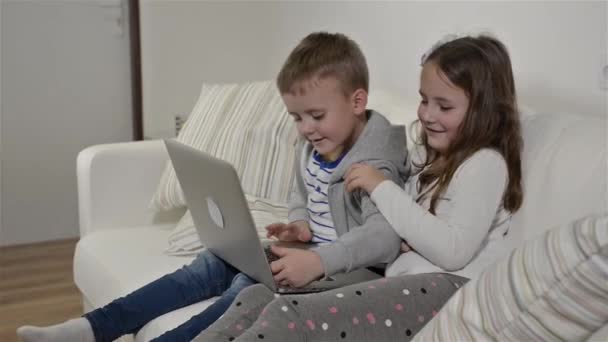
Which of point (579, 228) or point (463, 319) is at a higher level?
point (579, 228)

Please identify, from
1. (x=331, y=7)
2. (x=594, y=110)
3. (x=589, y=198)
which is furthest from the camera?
(x=331, y=7)

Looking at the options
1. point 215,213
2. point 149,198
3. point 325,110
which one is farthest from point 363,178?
point 149,198

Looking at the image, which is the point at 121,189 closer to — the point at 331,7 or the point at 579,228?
the point at 331,7

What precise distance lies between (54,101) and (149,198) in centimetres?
138

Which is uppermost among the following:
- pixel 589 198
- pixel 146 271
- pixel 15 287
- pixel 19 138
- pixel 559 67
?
pixel 559 67

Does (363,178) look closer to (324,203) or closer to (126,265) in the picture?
(324,203)

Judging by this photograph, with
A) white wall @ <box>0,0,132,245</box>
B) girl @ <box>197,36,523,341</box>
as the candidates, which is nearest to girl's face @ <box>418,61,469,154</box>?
girl @ <box>197,36,523,341</box>

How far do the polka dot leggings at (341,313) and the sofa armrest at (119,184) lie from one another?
0.98 meters

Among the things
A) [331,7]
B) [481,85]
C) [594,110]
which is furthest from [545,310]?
[331,7]

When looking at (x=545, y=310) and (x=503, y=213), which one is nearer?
(x=545, y=310)

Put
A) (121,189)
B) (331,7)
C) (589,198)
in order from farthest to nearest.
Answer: (331,7), (121,189), (589,198)

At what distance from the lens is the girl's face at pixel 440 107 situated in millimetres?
1367

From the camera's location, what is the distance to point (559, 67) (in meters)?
1.74

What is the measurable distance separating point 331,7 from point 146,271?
128 cm
